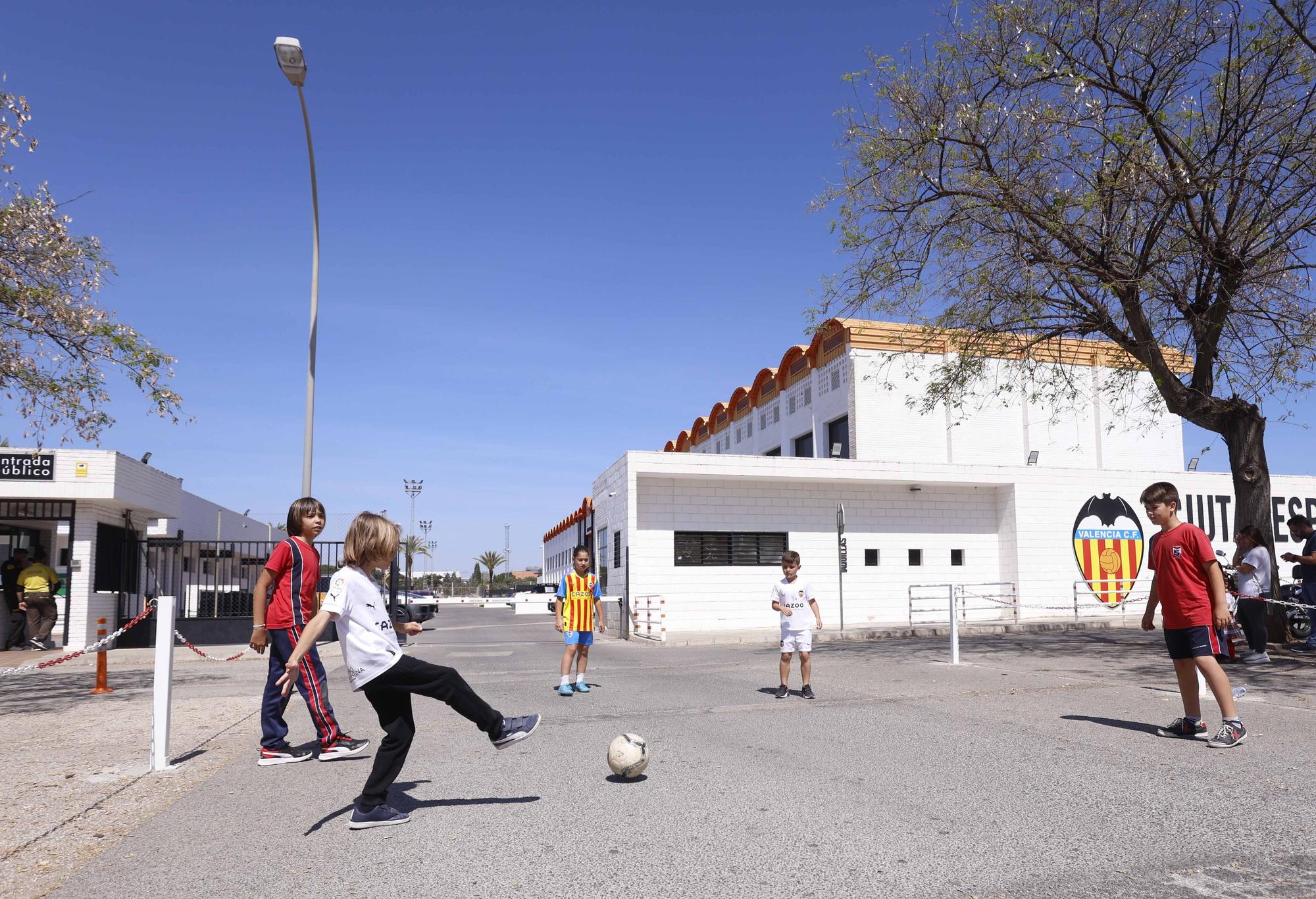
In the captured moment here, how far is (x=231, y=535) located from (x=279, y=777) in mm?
35033

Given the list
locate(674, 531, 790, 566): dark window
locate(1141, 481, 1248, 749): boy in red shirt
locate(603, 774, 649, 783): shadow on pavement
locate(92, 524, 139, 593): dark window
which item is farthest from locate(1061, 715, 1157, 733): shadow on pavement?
locate(92, 524, 139, 593): dark window

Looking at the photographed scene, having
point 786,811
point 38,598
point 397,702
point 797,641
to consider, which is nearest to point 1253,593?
point 797,641

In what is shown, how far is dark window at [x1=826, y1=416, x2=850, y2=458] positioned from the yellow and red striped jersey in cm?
1823

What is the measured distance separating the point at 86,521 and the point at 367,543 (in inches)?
672

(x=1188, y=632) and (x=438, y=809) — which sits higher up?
(x=1188, y=632)

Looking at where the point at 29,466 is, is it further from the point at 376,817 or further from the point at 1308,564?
the point at 1308,564

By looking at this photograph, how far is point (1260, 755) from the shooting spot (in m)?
6.40

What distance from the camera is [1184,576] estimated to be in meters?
7.00

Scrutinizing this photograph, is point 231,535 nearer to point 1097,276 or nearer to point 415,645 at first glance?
point 415,645

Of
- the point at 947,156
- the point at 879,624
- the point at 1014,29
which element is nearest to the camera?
the point at 1014,29

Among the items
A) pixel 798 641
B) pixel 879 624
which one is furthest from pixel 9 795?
pixel 879 624

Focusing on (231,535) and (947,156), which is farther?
(231,535)

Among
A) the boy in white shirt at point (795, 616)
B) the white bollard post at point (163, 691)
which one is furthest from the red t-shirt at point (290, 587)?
the boy in white shirt at point (795, 616)

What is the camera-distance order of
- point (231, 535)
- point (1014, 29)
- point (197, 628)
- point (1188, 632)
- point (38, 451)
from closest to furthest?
point (1188, 632) < point (1014, 29) < point (38, 451) < point (197, 628) < point (231, 535)
